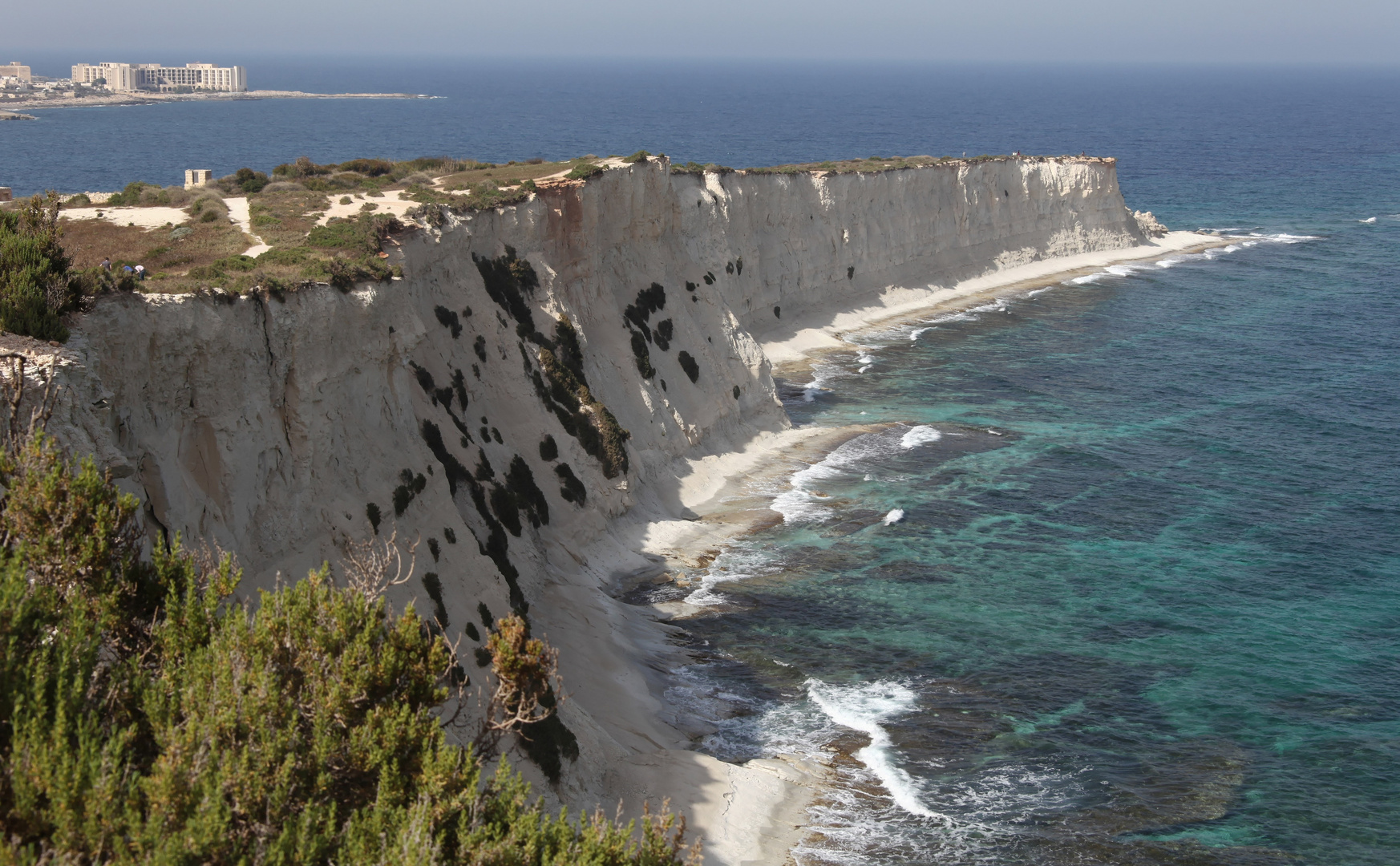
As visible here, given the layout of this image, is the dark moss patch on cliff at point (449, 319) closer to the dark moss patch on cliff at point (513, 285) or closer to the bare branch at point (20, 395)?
the dark moss patch on cliff at point (513, 285)

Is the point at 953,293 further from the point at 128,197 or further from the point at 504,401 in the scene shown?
the point at 128,197

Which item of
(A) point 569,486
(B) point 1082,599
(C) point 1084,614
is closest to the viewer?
(C) point 1084,614

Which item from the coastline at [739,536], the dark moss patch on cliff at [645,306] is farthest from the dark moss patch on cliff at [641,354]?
the coastline at [739,536]

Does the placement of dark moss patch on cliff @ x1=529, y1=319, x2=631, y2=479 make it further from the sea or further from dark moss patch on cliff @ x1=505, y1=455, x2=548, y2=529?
the sea

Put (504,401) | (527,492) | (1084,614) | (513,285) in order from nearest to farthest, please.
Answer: (1084,614), (527,492), (504,401), (513,285)

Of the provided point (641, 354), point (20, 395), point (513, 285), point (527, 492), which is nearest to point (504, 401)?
point (527, 492)

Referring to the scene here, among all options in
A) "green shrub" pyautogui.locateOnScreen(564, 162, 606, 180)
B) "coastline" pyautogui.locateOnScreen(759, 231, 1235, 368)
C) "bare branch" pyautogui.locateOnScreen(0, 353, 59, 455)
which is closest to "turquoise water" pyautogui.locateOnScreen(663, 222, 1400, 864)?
"coastline" pyautogui.locateOnScreen(759, 231, 1235, 368)

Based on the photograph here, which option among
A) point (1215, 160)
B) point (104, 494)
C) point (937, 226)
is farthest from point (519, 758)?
point (1215, 160)
